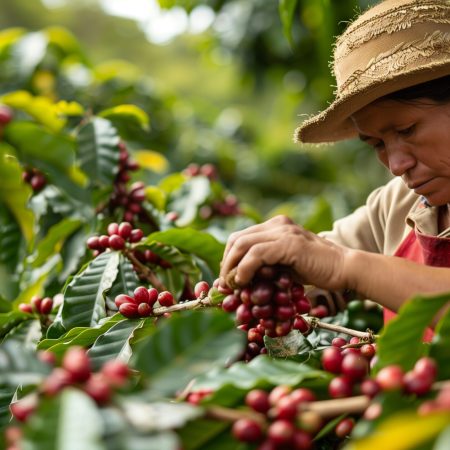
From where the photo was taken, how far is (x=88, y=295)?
5.23 feet

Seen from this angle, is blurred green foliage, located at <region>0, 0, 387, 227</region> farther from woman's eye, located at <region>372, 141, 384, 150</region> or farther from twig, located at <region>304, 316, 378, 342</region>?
twig, located at <region>304, 316, 378, 342</region>

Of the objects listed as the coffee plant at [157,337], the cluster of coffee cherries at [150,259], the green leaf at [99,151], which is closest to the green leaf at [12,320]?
the coffee plant at [157,337]

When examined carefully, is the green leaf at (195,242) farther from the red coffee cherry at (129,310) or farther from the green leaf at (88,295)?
the red coffee cherry at (129,310)

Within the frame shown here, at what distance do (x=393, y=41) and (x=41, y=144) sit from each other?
1053 millimetres

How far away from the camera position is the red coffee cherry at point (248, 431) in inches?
33.3

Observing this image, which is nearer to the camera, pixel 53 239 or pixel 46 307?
pixel 46 307

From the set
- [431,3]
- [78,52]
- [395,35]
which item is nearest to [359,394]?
[395,35]

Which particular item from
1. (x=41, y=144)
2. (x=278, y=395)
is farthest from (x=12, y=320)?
(x=278, y=395)

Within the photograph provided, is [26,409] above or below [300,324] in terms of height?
above

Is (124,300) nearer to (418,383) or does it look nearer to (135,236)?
(135,236)

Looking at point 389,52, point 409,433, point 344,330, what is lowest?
point 344,330

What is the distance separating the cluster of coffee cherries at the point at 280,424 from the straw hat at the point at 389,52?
88cm

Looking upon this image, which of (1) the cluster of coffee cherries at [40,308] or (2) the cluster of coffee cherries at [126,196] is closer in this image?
(1) the cluster of coffee cherries at [40,308]

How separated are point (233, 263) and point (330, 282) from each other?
18cm
